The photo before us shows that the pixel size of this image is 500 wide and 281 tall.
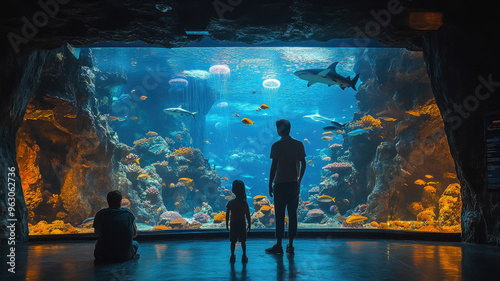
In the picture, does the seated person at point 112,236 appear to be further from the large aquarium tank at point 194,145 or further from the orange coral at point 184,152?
the orange coral at point 184,152

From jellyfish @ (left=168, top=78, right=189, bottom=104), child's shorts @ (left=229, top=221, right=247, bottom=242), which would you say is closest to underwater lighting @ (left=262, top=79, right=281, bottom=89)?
jellyfish @ (left=168, top=78, right=189, bottom=104)

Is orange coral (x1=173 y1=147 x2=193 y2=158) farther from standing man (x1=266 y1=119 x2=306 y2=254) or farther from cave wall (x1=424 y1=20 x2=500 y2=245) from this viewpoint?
cave wall (x1=424 y1=20 x2=500 y2=245)

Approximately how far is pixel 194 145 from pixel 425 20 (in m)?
24.2

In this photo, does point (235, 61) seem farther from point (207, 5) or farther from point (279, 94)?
point (207, 5)

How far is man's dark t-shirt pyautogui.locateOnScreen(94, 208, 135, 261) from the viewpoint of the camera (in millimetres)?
3775

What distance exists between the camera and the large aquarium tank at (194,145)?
1023 centimetres

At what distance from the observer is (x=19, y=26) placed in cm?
509

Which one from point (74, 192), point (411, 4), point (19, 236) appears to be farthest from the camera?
point (74, 192)

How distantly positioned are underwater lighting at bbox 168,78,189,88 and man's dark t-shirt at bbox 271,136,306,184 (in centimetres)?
2179

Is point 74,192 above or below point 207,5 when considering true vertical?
below

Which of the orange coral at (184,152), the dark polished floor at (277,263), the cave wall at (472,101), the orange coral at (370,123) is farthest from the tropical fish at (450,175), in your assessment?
the orange coral at (184,152)

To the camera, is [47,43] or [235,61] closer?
[47,43]

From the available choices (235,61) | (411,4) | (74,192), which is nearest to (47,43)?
(411,4)

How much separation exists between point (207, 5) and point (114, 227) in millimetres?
3856
